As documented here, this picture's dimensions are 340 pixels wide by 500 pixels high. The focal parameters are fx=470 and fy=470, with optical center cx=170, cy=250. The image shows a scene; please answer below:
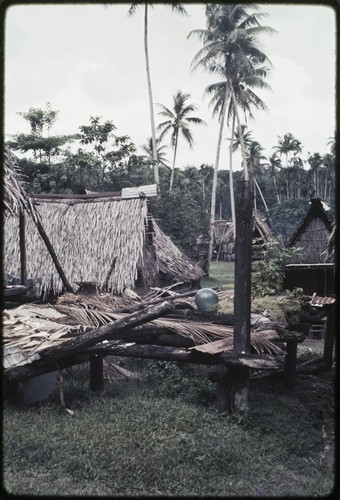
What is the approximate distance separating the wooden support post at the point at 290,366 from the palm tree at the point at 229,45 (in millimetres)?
16346

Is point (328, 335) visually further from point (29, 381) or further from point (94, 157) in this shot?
point (94, 157)

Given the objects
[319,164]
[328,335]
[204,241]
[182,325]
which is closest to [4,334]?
[182,325]

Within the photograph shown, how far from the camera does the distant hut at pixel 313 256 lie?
15906mm

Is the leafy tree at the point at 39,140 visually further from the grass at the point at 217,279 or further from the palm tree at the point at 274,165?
the palm tree at the point at 274,165

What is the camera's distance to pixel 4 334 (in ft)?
18.7

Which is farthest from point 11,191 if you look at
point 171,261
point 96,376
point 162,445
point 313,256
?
point 313,256

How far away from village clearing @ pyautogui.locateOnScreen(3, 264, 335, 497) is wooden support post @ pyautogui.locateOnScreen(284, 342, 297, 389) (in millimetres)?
1207

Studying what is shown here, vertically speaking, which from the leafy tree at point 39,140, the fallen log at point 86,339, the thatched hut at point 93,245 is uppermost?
the leafy tree at point 39,140

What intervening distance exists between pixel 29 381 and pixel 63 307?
1.18 m

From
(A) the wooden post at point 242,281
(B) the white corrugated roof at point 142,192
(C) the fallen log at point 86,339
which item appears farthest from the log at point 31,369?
(B) the white corrugated roof at point 142,192

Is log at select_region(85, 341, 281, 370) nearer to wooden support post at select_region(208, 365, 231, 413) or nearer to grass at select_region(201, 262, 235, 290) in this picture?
wooden support post at select_region(208, 365, 231, 413)

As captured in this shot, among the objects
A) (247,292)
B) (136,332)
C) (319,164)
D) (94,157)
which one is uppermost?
(319,164)

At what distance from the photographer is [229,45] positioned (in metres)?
24.2

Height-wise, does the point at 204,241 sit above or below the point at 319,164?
below
